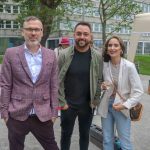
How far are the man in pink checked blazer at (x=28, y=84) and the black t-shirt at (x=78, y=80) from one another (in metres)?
0.47

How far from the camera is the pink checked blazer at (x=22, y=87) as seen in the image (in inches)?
150

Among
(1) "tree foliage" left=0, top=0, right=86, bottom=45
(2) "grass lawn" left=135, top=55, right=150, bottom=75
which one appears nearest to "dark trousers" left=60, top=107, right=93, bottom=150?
→ (1) "tree foliage" left=0, top=0, right=86, bottom=45

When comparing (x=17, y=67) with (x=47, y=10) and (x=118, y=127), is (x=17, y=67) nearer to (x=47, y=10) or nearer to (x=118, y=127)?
(x=118, y=127)

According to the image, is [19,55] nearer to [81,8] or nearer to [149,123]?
[149,123]

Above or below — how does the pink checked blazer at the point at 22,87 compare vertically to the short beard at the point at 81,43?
below

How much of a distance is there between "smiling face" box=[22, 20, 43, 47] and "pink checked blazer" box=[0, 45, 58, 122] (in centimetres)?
12

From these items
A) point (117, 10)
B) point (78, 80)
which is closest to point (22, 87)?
point (78, 80)

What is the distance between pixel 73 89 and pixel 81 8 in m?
19.3

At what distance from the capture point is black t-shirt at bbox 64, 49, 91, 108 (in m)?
4.39

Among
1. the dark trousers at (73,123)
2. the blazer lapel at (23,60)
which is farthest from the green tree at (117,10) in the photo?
the blazer lapel at (23,60)

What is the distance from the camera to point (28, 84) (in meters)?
3.81

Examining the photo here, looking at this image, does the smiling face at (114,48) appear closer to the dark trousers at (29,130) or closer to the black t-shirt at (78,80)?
the black t-shirt at (78,80)

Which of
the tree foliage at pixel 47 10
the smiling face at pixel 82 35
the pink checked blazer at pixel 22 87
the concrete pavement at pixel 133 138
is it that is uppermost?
the tree foliage at pixel 47 10

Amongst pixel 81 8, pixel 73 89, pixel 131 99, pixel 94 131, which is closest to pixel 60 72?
pixel 73 89
